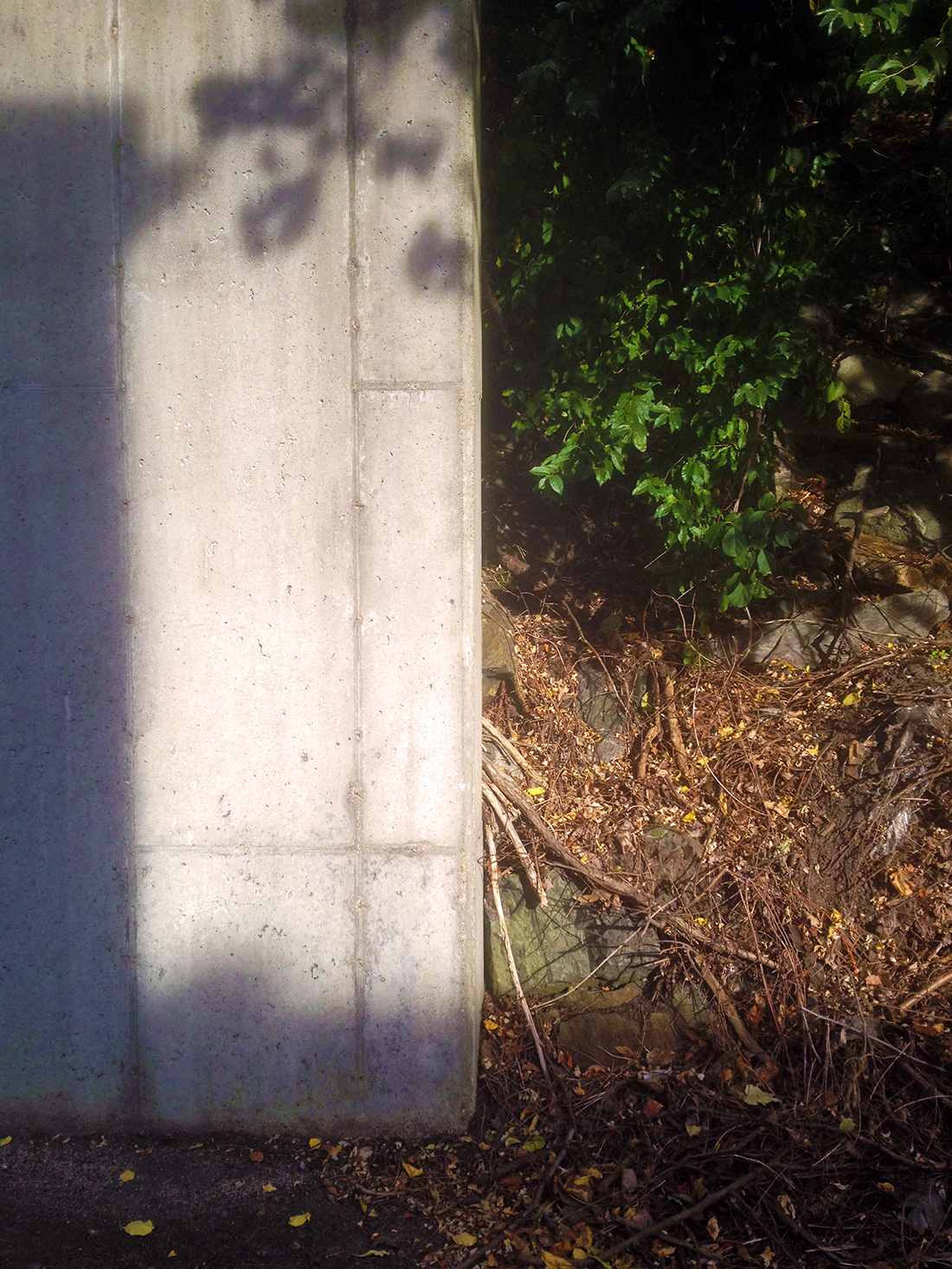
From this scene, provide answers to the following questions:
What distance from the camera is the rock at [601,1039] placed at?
117 inches

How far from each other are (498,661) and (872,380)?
274cm

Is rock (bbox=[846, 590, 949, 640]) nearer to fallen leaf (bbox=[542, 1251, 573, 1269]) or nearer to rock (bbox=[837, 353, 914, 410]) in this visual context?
rock (bbox=[837, 353, 914, 410])

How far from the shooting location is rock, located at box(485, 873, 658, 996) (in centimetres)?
319

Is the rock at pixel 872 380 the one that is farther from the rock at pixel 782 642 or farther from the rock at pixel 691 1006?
the rock at pixel 691 1006

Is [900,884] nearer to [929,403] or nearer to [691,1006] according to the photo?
[691,1006]

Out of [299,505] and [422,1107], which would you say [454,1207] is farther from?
[299,505]

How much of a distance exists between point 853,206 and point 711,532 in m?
1.96

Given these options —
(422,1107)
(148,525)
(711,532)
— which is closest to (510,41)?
(711,532)

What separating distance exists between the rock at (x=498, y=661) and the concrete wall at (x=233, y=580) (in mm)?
1191

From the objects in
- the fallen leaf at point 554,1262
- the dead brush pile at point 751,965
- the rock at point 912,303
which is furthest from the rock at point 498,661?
the rock at point 912,303

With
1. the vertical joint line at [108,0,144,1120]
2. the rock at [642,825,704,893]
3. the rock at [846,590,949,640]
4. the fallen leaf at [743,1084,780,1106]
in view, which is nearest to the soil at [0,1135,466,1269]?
the vertical joint line at [108,0,144,1120]

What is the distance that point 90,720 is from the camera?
2.79 metres

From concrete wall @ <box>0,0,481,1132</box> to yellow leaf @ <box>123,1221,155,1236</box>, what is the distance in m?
0.34

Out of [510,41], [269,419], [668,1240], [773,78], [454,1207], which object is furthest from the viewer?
[510,41]
